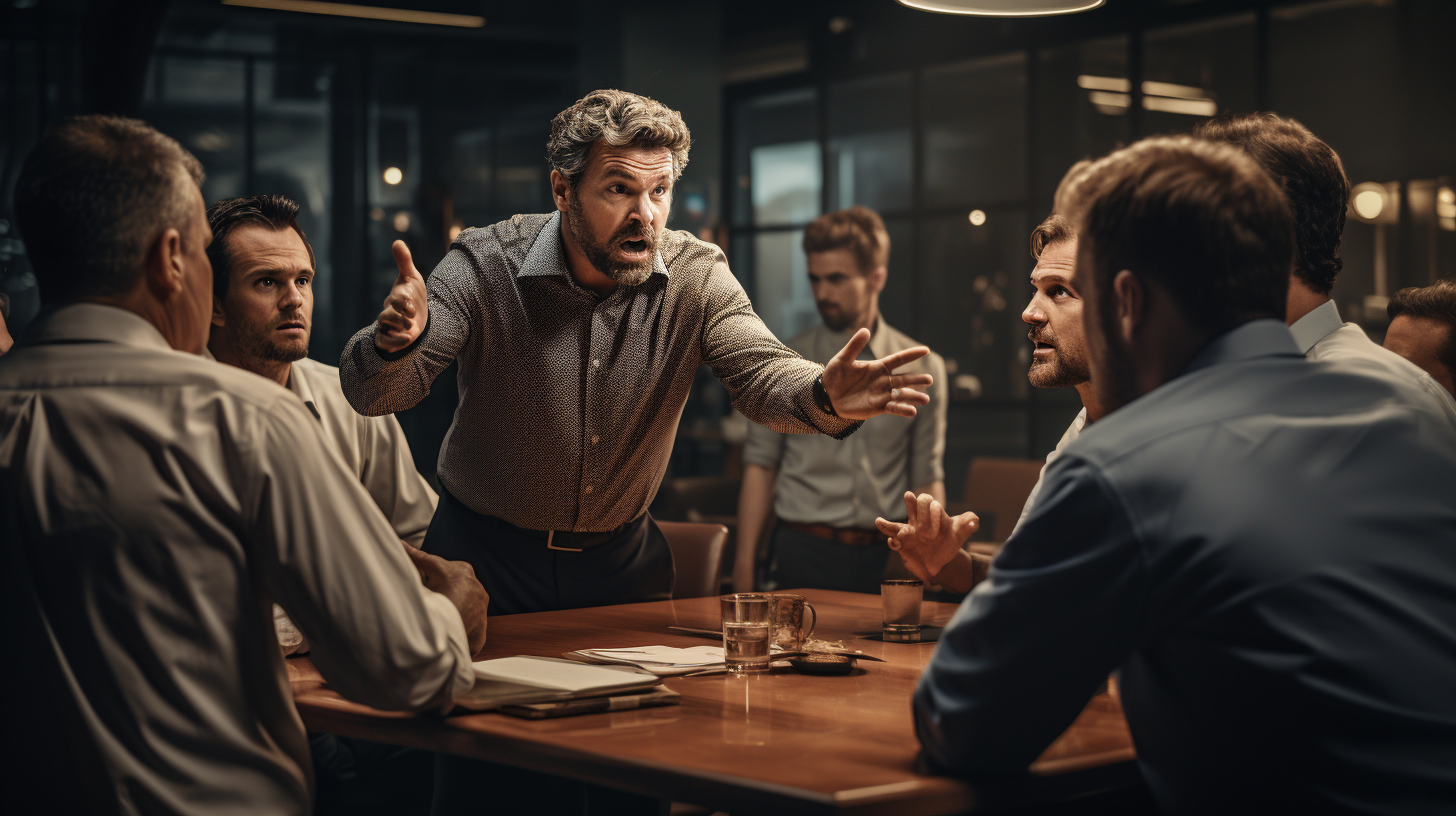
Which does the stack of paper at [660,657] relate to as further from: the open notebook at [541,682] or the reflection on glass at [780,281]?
the reflection on glass at [780,281]

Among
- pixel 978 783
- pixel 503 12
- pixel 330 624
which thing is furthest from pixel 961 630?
pixel 503 12

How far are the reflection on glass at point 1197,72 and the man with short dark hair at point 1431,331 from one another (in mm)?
4200

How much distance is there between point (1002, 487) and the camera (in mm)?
5246

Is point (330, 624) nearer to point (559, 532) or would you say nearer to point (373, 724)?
point (373, 724)

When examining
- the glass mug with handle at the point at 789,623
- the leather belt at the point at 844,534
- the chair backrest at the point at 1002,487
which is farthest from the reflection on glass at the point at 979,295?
the glass mug with handle at the point at 789,623

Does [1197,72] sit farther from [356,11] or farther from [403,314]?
[403,314]

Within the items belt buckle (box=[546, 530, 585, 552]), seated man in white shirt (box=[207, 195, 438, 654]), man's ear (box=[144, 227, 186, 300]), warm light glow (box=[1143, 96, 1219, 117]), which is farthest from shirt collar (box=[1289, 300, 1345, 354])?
warm light glow (box=[1143, 96, 1219, 117])

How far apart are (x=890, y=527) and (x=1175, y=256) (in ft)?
3.11

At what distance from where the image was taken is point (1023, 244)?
26.7 feet

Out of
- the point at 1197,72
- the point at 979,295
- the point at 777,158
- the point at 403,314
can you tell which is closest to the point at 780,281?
the point at 777,158

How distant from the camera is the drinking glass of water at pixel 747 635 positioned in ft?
6.20

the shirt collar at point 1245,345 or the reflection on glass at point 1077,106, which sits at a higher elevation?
the reflection on glass at point 1077,106

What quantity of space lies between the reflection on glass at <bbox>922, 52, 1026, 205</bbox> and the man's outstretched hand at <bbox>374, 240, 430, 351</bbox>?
6448mm

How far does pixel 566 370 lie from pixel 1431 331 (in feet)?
6.82
